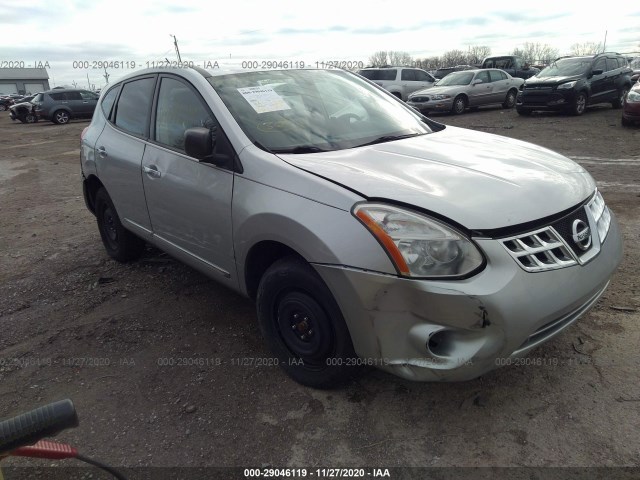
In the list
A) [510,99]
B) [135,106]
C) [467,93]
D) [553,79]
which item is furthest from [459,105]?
Result: [135,106]

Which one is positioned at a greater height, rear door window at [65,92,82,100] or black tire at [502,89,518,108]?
rear door window at [65,92,82,100]

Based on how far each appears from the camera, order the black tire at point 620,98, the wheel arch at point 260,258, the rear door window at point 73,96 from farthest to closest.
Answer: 1. the rear door window at point 73,96
2. the black tire at point 620,98
3. the wheel arch at point 260,258

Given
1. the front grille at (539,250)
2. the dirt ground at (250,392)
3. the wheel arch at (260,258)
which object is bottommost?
the dirt ground at (250,392)

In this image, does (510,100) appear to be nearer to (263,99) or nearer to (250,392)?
(263,99)

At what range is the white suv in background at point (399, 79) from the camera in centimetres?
1872

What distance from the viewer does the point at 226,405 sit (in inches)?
101

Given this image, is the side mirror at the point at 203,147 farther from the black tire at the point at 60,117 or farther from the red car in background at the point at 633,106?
the black tire at the point at 60,117

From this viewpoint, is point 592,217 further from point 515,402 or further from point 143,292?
point 143,292

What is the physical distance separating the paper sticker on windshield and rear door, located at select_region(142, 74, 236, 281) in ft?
0.87

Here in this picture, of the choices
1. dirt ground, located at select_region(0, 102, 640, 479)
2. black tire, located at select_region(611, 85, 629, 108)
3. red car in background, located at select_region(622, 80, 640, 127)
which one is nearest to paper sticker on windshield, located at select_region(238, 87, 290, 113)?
dirt ground, located at select_region(0, 102, 640, 479)

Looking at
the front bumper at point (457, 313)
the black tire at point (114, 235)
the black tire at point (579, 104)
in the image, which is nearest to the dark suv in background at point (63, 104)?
the black tire at point (579, 104)

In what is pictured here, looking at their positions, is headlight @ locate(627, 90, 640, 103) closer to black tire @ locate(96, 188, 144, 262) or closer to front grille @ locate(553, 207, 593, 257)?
front grille @ locate(553, 207, 593, 257)

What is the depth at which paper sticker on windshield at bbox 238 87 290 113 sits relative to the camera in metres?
2.96

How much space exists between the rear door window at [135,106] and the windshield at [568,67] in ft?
43.6
